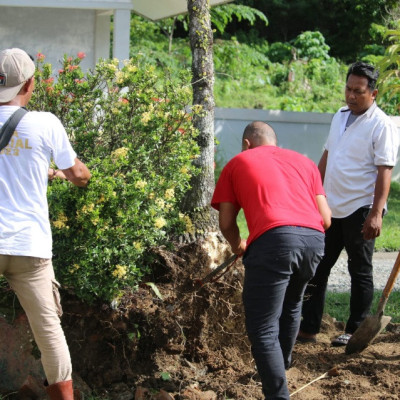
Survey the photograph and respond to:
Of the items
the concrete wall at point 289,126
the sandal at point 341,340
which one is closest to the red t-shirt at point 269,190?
the sandal at point 341,340

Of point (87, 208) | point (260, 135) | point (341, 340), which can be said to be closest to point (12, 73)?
point (87, 208)

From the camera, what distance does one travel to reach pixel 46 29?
1002cm

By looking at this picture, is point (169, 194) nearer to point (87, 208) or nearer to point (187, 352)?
point (87, 208)

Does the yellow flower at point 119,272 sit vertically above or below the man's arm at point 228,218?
below

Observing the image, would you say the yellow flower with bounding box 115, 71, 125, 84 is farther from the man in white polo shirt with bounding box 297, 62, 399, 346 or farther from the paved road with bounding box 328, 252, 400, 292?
the paved road with bounding box 328, 252, 400, 292

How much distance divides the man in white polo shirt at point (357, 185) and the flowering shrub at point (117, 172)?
106 cm

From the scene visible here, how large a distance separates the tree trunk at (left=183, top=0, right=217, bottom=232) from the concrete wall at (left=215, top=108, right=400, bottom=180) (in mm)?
8641

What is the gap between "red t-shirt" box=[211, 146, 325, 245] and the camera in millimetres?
3744

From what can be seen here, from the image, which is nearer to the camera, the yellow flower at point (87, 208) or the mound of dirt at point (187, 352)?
the yellow flower at point (87, 208)

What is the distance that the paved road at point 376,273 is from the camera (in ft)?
23.9

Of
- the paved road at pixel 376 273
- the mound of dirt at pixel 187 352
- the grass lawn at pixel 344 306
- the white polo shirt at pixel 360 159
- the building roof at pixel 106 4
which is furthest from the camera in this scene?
the building roof at pixel 106 4

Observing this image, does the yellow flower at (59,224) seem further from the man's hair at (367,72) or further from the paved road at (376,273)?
the paved road at (376,273)

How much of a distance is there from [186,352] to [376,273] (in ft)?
12.4

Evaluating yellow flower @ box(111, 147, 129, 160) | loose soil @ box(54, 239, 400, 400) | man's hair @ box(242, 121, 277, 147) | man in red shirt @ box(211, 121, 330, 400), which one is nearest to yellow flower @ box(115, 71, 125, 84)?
yellow flower @ box(111, 147, 129, 160)
